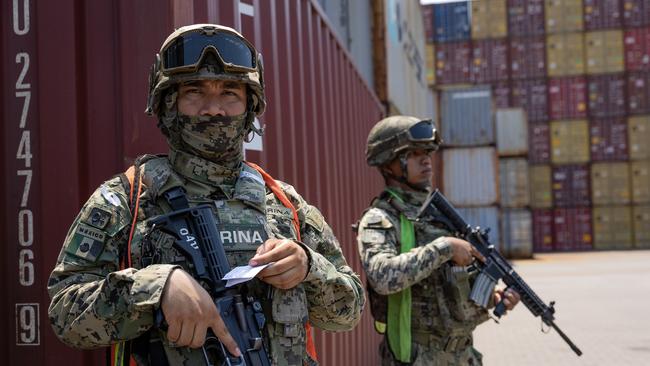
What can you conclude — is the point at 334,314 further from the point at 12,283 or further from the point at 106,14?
the point at 106,14

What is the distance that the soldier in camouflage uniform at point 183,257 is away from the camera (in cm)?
141

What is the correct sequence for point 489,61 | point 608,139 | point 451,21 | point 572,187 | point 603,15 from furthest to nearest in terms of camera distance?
point 451,21
point 489,61
point 603,15
point 572,187
point 608,139

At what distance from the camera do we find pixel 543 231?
25.3 meters

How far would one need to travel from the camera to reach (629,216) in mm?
24875

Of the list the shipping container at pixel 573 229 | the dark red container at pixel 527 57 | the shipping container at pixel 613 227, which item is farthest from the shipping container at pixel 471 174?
the dark red container at pixel 527 57

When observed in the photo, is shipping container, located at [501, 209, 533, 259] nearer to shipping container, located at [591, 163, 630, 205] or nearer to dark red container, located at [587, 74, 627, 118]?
shipping container, located at [591, 163, 630, 205]

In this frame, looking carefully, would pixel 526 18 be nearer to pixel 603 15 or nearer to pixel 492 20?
pixel 492 20

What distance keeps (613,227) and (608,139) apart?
10.5 feet

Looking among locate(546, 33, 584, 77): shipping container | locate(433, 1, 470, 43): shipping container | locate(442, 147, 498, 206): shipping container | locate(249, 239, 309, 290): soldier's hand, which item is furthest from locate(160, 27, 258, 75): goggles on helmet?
locate(546, 33, 584, 77): shipping container

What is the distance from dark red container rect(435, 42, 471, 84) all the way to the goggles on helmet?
25.5 m

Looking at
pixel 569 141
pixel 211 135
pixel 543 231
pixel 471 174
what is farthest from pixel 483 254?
pixel 569 141

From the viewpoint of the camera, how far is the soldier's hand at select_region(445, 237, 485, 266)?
3.16 m

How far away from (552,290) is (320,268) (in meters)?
11.4

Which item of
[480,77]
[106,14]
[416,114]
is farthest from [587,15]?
[106,14]
